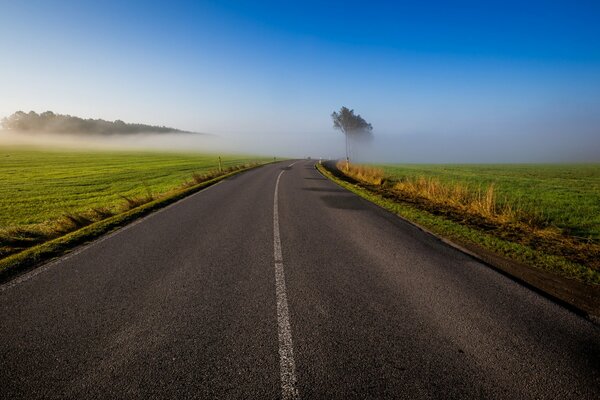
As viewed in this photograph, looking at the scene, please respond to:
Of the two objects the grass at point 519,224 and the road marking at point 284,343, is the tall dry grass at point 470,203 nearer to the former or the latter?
the grass at point 519,224

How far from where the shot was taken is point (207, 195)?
47.0ft

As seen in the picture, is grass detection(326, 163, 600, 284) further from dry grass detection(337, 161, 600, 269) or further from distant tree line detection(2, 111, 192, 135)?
distant tree line detection(2, 111, 192, 135)

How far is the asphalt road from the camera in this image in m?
2.66

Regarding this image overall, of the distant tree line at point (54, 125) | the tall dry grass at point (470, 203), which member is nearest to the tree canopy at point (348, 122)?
the tall dry grass at point (470, 203)

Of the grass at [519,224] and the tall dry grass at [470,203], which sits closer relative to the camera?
the grass at [519,224]

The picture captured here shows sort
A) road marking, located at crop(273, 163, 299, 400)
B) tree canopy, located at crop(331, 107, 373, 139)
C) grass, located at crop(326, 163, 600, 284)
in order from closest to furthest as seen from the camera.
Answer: road marking, located at crop(273, 163, 299, 400)
grass, located at crop(326, 163, 600, 284)
tree canopy, located at crop(331, 107, 373, 139)

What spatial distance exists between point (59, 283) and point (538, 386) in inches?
256

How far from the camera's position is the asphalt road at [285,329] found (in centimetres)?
266

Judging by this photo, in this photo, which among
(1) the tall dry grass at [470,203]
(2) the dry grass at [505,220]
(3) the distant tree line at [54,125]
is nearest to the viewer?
(2) the dry grass at [505,220]

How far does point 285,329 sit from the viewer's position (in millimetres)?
3447

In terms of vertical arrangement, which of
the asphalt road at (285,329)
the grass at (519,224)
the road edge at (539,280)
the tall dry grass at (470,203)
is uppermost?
the tall dry grass at (470,203)

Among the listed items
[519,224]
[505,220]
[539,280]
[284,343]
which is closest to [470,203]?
[505,220]

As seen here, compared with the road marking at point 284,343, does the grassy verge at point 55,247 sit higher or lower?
lower

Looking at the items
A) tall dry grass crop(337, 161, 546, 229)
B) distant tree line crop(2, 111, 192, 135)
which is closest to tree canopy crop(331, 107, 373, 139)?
tall dry grass crop(337, 161, 546, 229)
